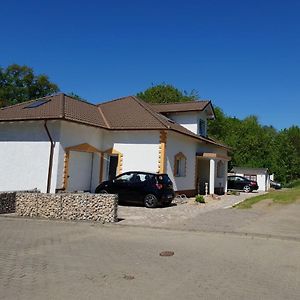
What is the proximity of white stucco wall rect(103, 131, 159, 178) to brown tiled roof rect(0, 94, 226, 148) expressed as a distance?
488 mm

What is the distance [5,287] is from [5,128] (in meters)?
17.5

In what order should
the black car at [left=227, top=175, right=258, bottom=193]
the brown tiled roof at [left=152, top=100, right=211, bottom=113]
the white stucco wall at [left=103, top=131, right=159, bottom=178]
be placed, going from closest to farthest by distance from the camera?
the white stucco wall at [left=103, top=131, right=159, bottom=178] < the brown tiled roof at [left=152, top=100, right=211, bottom=113] < the black car at [left=227, top=175, right=258, bottom=193]

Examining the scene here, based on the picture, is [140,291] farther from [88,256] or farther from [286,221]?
[286,221]

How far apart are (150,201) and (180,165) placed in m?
7.28

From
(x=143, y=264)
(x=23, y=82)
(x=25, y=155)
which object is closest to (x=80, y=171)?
(x=25, y=155)

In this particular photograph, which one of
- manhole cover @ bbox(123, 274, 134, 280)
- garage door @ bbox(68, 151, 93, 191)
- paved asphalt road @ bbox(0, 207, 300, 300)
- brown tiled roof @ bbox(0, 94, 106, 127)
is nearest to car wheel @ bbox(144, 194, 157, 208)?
garage door @ bbox(68, 151, 93, 191)

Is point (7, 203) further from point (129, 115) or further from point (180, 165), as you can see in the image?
point (180, 165)

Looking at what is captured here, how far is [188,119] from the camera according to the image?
29250 mm

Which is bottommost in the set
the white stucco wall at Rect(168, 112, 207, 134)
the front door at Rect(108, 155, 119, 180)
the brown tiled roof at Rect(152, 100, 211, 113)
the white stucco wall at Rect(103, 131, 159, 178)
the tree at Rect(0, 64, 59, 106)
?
the front door at Rect(108, 155, 119, 180)

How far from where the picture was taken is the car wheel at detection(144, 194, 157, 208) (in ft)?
61.1

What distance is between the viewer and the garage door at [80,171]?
21.6 metres

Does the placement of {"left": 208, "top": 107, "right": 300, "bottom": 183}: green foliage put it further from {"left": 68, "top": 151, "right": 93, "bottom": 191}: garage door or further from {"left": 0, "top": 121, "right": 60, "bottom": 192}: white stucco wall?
{"left": 0, "top": 121, "right": 60, "bottom": 192}: white stucco wall

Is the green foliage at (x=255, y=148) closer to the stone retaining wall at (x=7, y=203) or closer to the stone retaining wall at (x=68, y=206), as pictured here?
the stone retaining wall at (x=7, y=203)

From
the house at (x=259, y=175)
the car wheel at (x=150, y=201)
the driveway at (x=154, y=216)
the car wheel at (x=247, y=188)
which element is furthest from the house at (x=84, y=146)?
the house at (x=259, y=175)
